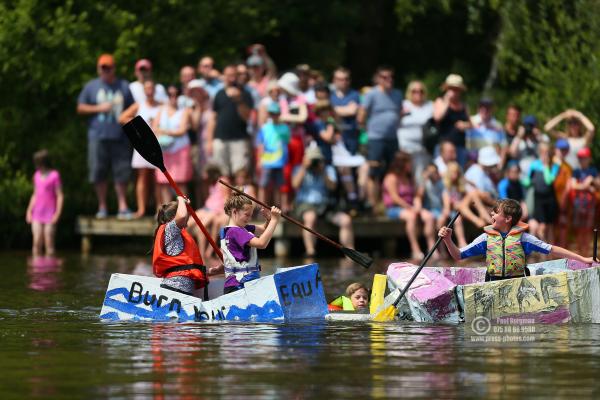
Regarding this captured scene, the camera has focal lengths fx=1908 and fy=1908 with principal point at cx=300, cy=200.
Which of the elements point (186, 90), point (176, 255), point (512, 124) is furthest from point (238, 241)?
point (512, 124)

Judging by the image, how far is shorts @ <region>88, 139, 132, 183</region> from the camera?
1073 inches

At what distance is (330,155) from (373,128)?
0.88 metres

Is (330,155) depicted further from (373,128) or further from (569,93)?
(569,93)

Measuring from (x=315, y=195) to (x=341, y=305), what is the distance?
780 centimetres

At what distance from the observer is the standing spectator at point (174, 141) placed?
2614cm

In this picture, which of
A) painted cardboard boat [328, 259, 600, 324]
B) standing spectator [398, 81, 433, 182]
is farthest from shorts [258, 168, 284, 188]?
painted cardboard boat [328, 259, 600, 324]

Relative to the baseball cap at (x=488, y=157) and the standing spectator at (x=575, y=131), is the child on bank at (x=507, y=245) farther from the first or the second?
the standing spectator at (x=575, y=131)

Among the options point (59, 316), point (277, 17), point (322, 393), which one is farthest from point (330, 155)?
point (322, 393)

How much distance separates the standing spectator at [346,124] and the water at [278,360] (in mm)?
8708

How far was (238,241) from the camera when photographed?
1712 cm

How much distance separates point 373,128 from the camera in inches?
1034

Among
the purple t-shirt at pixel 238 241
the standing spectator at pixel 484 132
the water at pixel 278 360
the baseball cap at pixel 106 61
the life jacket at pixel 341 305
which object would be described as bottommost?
the water at pixel 278 360

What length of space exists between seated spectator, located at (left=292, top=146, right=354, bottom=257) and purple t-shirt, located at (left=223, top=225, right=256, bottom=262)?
27.6ft

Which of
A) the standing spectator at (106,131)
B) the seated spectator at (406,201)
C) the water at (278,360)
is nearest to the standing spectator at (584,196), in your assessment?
the seated spectator at (406,201)
